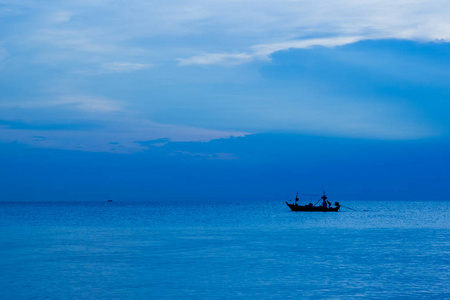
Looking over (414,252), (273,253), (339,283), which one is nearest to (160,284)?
(339,283)

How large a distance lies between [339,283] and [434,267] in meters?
8.38

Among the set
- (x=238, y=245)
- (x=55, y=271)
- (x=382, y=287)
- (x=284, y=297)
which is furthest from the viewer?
(x=238, y=245)

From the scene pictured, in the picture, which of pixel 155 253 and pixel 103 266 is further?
pixel 155 253

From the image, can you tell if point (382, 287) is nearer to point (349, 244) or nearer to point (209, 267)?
point (209, 267)

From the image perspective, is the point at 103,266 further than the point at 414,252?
No

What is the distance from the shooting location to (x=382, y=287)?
25453mm

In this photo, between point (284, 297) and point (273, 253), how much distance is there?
15.3 meters

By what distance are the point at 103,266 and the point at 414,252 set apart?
23.3 metres

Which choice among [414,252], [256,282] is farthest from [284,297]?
[414,252]

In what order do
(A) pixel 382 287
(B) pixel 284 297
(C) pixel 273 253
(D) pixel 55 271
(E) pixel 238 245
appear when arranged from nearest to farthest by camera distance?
(B) pixel 284 297
(A) pixel 382 287
(D) pixel 55 271
(C) pixel 273 253
(E) pixel 238 245

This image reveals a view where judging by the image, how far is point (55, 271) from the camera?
3009 centimetres

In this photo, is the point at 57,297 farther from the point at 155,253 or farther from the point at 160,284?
the point at 155,253

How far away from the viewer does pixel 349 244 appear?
151ft

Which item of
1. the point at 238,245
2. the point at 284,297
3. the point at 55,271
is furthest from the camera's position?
the point at 238,245
